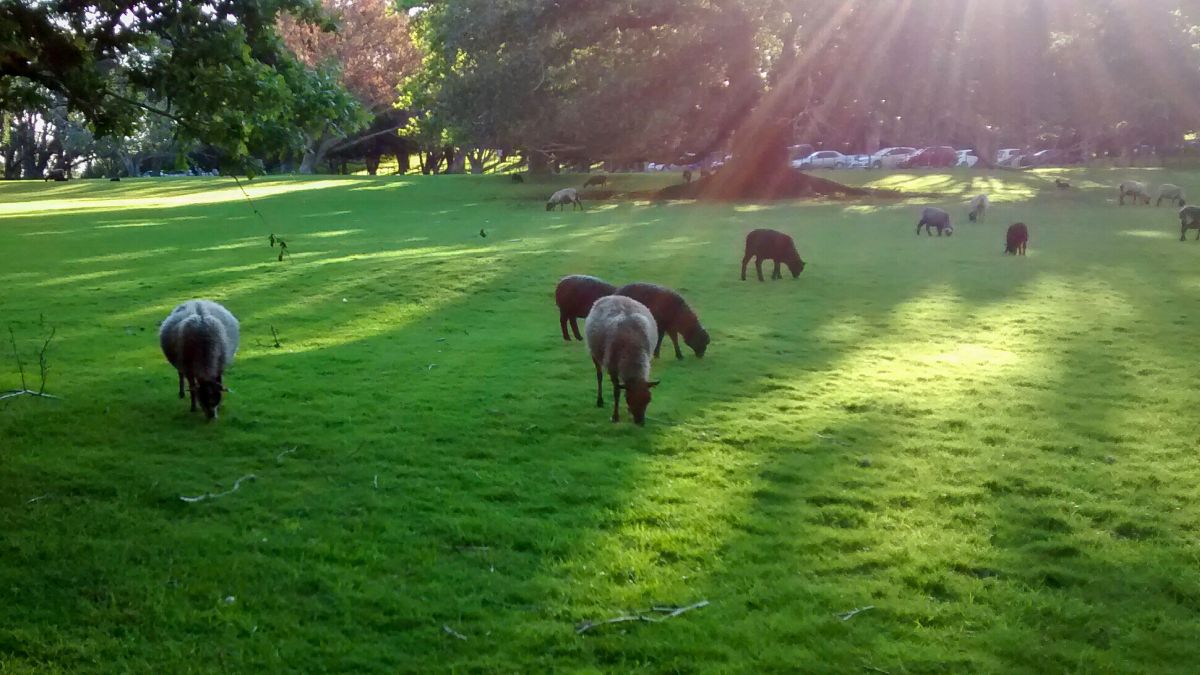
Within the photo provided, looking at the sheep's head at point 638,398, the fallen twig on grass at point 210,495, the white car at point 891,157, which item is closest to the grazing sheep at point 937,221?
the sheep's head at point 638,398

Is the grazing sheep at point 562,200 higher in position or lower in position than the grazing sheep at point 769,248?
higher

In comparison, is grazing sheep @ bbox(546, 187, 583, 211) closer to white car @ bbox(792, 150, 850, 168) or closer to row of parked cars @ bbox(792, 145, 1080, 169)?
row of parked cars @ bbox(792, 145, 1080, 169)

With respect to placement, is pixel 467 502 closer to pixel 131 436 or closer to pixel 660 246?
pixel 131 436

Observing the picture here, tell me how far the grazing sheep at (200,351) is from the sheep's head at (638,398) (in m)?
3.76

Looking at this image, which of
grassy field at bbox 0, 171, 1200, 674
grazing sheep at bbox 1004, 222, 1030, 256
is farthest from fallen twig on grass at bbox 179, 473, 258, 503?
grazing sheep at bbox 1004, 222, 1030, 256

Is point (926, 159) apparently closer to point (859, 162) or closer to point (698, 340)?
point (859, 162)

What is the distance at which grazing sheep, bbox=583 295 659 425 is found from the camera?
355 inches

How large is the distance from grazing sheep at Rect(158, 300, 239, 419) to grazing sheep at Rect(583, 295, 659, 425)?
3.54 metres

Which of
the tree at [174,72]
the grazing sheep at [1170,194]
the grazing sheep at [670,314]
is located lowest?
the grazing sheep at [670,314]

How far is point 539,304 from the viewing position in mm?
16312

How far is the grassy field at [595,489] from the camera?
5.16 meters

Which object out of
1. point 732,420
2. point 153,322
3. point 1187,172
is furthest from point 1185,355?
point 1187,172

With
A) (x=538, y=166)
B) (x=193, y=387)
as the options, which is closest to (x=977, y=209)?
(x=193, y=387)

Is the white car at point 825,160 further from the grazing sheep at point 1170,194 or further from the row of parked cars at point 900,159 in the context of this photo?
the grazing sheep at point 1170,194
